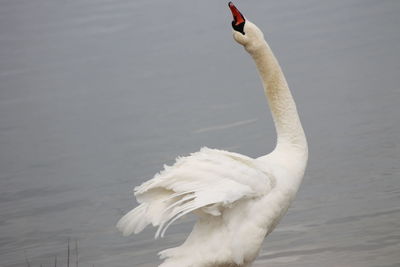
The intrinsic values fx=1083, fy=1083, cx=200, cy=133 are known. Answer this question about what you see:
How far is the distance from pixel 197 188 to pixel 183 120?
19.3 feet

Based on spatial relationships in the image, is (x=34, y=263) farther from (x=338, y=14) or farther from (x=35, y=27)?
(x=35, y=27)

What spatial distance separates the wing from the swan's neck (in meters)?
0.47

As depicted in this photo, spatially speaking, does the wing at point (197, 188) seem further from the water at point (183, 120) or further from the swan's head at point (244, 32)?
the water at point (183, 120)

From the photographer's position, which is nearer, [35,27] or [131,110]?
[131,110]

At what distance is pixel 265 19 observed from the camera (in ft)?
52.0

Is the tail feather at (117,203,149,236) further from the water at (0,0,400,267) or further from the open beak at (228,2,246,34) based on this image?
the water at (0,0,400,267)

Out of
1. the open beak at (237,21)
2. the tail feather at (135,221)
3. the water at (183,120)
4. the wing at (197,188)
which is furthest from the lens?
the water at (183,120)

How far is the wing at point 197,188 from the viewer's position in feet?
17.7

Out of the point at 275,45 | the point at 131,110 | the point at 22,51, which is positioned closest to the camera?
the point at 131,110

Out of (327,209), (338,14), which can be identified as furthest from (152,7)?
(327,209)

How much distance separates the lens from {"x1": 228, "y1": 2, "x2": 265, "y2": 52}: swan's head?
6.08m

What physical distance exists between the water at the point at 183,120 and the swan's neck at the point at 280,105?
1.50 meters

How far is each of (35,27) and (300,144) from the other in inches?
556

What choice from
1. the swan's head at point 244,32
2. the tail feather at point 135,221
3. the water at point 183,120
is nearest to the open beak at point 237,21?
the swan's head at point 244,32
